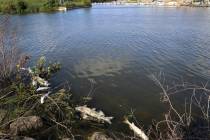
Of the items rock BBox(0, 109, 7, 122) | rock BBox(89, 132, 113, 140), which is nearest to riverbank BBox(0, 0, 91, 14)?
rock BBox(0, 109, 7, 122)

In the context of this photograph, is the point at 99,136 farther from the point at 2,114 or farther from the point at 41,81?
the point at 41,81

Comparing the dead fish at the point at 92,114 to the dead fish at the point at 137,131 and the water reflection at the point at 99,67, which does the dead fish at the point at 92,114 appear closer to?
the dead fish at the point at 137,131

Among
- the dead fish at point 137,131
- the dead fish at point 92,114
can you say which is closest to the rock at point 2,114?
the dead fish at point 92,114

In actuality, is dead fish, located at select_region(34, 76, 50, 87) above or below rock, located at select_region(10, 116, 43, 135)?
above

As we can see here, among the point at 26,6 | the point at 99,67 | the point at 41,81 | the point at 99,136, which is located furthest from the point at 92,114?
the point at 26,6

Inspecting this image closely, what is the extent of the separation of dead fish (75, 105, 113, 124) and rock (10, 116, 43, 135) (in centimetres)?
213

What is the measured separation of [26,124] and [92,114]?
9.98 feet

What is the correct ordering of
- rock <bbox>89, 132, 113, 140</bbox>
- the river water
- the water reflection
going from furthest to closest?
the water reflection < the river water < rock <bbox>89, 132, 113, 140</bbox>

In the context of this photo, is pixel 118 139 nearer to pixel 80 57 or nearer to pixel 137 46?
pixel 80 57

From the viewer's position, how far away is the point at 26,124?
12.2 meters

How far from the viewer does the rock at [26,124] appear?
1188 centimetres

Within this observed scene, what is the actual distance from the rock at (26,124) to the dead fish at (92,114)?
6.99 feet

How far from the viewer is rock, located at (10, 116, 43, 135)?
39.0 ft

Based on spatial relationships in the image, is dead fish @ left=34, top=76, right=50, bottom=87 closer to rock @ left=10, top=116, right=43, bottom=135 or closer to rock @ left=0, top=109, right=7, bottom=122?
rock @ left=0, top=109, right=7, bottom=122
